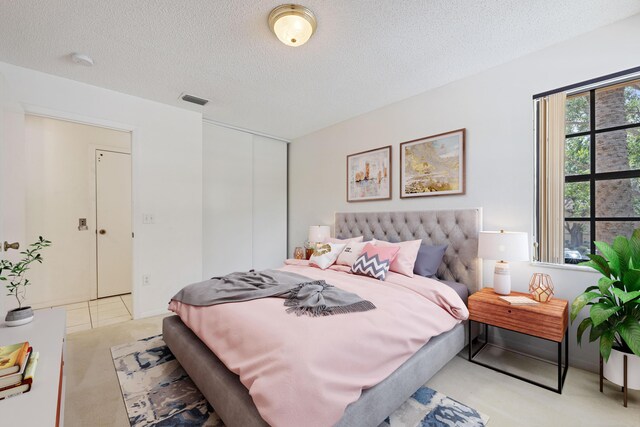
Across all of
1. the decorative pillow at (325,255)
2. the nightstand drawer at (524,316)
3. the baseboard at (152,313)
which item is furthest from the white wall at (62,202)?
the nightstand drawer at (524,316)

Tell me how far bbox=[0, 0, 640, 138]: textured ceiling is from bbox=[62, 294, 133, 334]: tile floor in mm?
2626

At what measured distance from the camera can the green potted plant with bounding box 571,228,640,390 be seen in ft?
5.40

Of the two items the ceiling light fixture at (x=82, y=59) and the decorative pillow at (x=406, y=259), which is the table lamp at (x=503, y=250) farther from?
the ceiling light fixture at (x=82, y=59)

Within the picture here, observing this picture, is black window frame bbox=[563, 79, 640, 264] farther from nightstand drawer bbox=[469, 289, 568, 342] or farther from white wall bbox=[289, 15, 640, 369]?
nightstand drawer bbox=[469, 289, 568, 342]

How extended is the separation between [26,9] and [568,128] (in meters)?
4.16

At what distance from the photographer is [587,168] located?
222cm

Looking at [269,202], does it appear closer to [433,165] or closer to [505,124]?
[433,165]

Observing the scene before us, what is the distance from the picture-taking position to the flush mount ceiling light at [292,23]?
183 cm

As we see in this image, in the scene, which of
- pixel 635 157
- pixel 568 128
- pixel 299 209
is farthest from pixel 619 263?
pixel 299 209

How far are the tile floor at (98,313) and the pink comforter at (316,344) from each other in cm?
173

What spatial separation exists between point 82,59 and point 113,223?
2.56m

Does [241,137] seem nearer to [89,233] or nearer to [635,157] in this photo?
[89,233]

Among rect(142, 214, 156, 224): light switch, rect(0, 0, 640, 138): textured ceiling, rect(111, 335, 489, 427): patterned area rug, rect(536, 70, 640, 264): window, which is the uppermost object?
rect(0, 0, 640, 138): textured ceiling

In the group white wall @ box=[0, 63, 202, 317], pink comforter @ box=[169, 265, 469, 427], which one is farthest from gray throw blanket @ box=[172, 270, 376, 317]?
white wall @ box=[0, 63, 202, 317]
